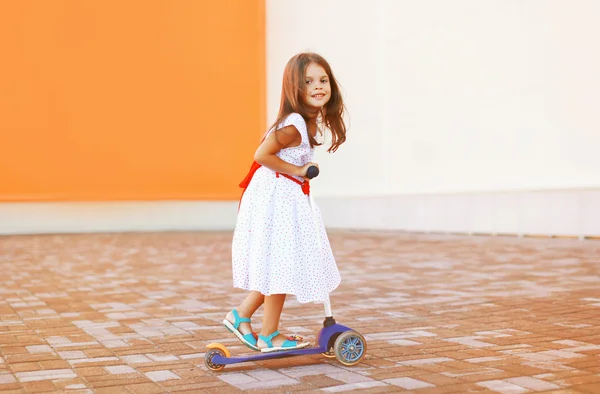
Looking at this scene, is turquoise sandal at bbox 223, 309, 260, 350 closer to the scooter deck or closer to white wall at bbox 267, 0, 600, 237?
the scooter deck

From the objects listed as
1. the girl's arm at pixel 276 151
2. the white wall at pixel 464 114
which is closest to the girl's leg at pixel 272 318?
the girl's arm at pixel 276 151

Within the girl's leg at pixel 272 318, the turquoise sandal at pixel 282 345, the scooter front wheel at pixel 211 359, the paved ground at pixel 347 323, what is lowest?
the paved ground at pixel 347 323

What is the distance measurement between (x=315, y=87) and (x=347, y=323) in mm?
1522

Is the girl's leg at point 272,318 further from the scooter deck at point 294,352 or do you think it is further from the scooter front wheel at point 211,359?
the scooter front wheel at point 211,359

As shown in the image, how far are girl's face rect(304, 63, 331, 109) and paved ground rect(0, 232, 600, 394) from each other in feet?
3.36

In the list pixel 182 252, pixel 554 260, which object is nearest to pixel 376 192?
pixel 182 252

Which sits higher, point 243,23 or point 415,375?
point 243,23

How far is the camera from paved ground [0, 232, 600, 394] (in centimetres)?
304

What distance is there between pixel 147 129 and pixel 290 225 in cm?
1196

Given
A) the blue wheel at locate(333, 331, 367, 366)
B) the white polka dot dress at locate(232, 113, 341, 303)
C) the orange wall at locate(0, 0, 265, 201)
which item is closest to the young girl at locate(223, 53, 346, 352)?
the white polka dot dress at locate(232, 113, 341, 303)

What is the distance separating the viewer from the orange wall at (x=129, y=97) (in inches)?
558

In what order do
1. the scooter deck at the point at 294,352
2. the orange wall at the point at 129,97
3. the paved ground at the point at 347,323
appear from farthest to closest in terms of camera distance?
1. the orange wall at the point at 129,97
2. the scooter deck at the point at 294,352
3. the paved ground at the point at 347,323

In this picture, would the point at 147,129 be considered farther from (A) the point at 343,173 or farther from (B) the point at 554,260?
(B) the point at 554,260

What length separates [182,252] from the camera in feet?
31.4
